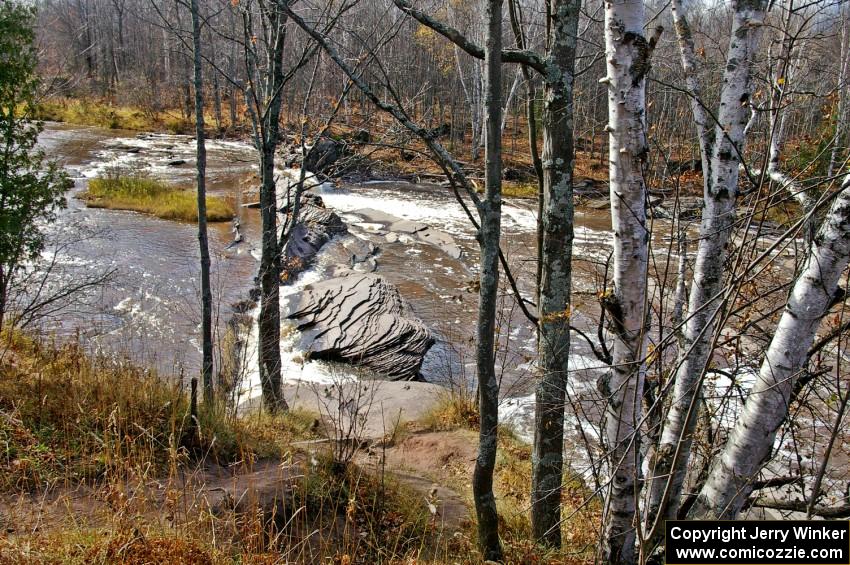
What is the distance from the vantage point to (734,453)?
8.54ft

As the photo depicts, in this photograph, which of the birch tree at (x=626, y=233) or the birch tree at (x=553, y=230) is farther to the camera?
the birch tree at (x=553, y=230)

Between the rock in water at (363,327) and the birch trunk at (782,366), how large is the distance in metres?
6.47

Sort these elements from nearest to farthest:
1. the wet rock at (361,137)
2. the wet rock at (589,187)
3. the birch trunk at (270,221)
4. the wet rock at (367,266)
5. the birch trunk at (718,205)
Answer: the birch trunk at (718,205) → the wet rock at (361,137) → the birch trunk at (270,221) → the wet rock at (367,266) → the wet rock at (589,187)

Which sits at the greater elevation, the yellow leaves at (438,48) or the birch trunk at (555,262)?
the yellow leaves at (438,48)

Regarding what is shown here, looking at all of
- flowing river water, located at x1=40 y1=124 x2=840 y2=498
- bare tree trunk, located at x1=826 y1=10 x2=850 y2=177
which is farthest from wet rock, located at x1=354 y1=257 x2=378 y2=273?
bare tree trunk, located at x1=826 y1=10 x2=850 y2=177

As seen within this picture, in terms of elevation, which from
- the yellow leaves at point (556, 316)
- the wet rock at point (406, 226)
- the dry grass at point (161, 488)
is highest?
the yellow leaves at point (556, 316)

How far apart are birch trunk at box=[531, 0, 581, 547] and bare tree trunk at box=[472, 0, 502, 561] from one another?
1.16 ft

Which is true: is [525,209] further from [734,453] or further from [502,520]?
[734,453]

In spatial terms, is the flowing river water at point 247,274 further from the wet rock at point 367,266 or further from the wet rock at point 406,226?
the wet rock at point 406,226

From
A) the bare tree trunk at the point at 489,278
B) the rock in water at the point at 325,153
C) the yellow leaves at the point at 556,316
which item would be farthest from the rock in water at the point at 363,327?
the bare tree trunk at the point at 489,278

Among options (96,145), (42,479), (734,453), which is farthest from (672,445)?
(96,145)

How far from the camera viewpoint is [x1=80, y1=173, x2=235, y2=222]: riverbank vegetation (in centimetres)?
1692

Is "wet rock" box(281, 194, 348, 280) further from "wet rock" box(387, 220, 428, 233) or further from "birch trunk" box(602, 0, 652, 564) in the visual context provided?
"birch trunk" box(602, 0, 652, 564)

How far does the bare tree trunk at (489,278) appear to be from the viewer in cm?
299
